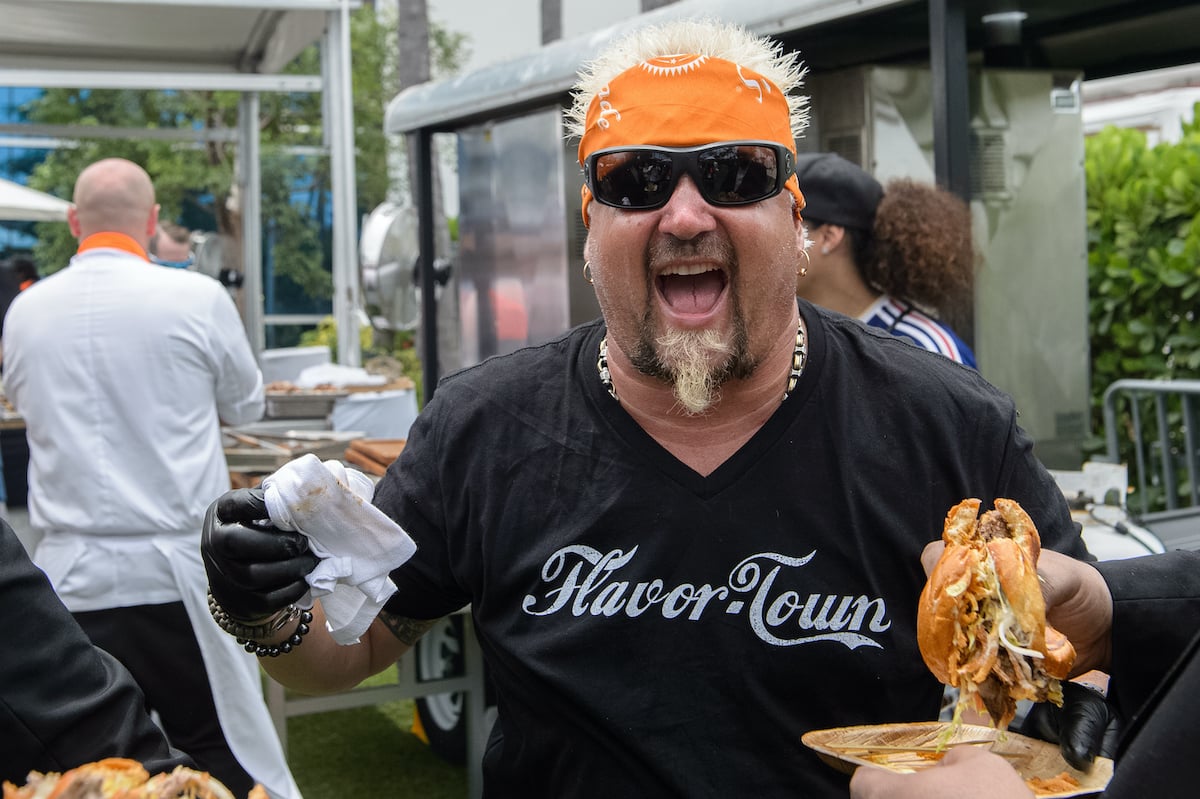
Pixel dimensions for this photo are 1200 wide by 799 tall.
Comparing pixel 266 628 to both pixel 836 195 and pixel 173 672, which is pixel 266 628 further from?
pixel 173 672

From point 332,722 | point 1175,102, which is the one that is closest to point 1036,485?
point 332,722

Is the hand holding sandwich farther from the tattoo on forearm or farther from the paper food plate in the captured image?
the tattoo on forearm

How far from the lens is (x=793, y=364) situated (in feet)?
Result: 7.09

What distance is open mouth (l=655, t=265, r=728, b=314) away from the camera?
83.7 inches

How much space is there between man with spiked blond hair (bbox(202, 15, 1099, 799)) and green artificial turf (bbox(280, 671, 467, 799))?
3402 mm

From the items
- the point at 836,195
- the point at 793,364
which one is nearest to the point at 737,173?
the point at 793,364

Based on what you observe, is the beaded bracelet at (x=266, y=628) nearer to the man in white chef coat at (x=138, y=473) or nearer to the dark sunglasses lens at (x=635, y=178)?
the dark sunglasses lens at (x=635, y=178)

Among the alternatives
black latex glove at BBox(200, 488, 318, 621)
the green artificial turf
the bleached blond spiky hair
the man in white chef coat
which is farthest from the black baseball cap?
the green artificial turf

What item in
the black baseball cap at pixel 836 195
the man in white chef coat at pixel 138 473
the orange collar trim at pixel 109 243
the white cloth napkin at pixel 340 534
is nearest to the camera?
the white cloth napkin at pixel 340 534

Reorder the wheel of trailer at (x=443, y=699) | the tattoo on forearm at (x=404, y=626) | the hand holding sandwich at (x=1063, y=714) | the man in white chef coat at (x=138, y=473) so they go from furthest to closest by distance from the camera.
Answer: the wheel of trailer at (x=443, y=699) → the man in white chef coat at (x=138, y=473) → the tattoo on forearm at (x=404, y=626) → the hand holding sandwich at (x=1063, y=714)

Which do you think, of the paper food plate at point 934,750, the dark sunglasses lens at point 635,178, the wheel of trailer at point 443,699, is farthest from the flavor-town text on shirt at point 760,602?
the wheel of trailer at point 443,699

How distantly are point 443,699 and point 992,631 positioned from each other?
4444 mm

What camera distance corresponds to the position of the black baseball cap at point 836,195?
13.5 feet

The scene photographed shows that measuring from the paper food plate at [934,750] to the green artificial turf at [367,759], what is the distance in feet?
13.0
